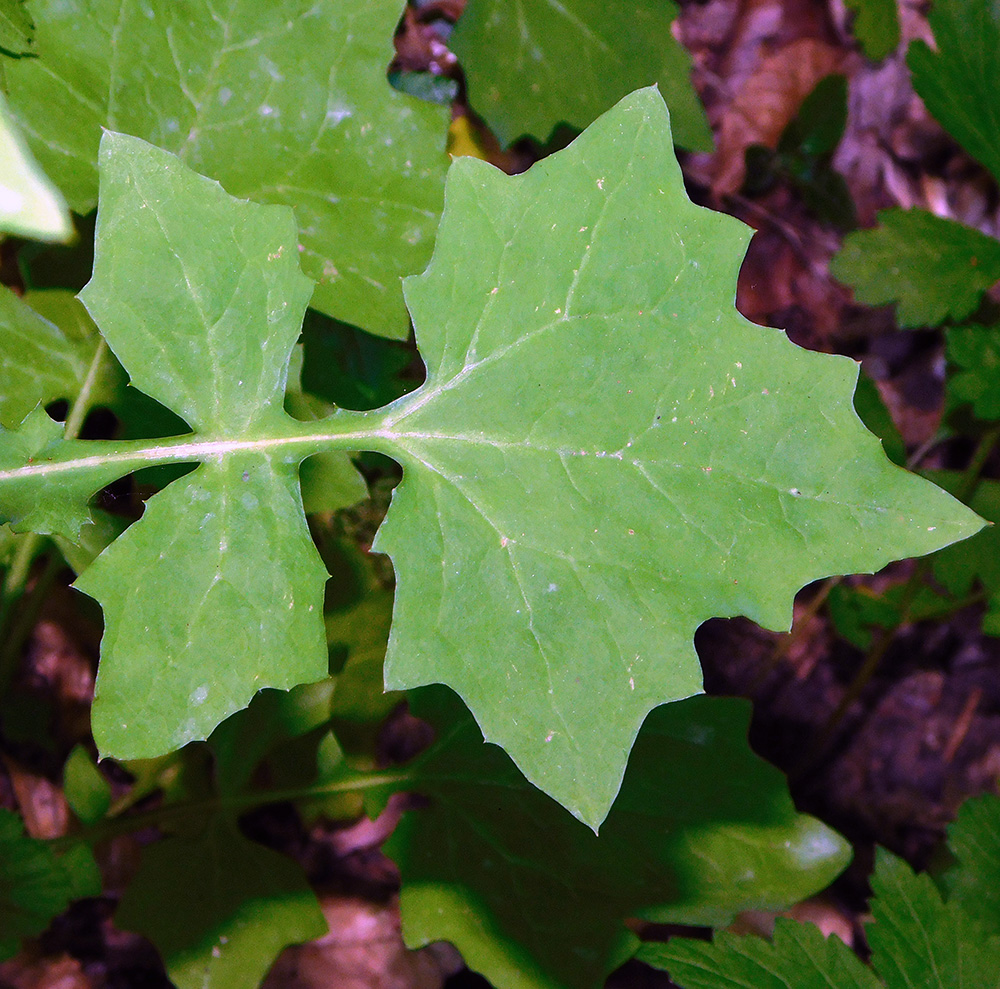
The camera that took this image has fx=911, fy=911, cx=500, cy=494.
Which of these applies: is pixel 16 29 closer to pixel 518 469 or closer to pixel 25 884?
pixel 518 469

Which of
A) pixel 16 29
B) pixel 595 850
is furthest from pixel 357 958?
pixel 16 29

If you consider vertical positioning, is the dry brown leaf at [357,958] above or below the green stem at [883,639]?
below

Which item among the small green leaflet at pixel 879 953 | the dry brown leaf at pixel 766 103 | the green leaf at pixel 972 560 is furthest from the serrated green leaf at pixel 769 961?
the dry brown leaf at pixel 766 103

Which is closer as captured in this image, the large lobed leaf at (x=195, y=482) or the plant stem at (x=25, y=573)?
the large lobed leaf at (x=195, y=482)

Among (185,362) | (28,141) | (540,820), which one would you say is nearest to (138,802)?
(540,820)

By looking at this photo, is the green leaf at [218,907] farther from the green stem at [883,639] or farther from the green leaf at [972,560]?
the green leaf at [972,560]

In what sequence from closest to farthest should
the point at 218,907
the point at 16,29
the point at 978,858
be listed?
the point at 16,29 < the point at 218,907 < the point at 978,858
